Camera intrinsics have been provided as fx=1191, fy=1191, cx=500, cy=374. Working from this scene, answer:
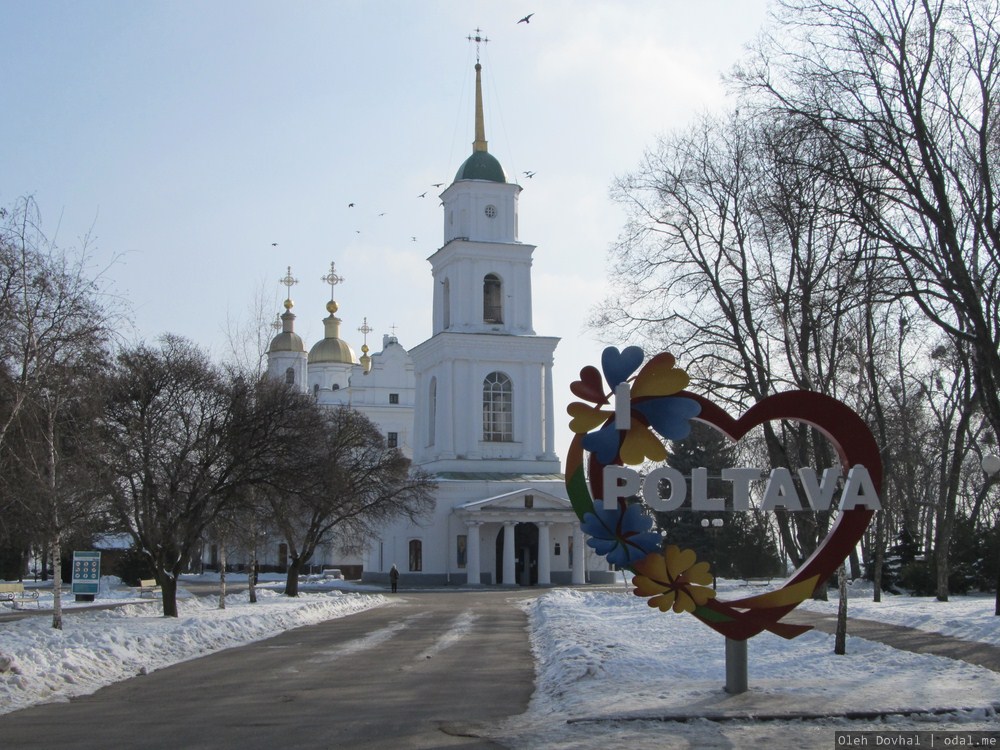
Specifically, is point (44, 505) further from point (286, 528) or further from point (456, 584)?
point (456, 584)

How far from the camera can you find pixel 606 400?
1422 cm

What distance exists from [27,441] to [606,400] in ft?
39.4

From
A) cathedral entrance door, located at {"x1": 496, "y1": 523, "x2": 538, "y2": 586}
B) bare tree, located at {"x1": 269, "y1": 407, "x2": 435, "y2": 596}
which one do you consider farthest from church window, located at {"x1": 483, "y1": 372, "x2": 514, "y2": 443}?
bare tree, located at {"x1": 269, "y1": 407, "x2": 435, "y2": 596}

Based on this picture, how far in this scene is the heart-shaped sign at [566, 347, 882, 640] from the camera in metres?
13.7

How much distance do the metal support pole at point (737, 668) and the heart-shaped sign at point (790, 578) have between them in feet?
0.51

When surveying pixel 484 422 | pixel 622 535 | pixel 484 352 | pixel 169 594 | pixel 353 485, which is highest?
pixel 484 352

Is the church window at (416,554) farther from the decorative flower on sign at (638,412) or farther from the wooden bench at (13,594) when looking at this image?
the decorative flower on sign at (638,412)

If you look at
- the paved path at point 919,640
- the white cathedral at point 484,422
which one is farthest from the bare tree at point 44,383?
the white cathedral at point 484,422

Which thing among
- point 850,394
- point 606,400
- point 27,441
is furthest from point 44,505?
point 850,394

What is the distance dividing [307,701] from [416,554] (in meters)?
49.8

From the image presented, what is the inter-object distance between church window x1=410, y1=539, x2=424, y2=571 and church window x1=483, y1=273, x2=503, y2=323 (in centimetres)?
1316

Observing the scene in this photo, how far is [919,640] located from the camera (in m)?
21.1

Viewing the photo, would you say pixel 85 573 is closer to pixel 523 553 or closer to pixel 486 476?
pixel 486 476

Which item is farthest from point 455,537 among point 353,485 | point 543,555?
point 353,485
